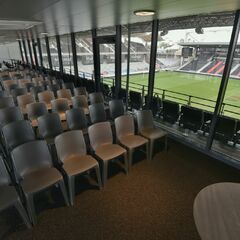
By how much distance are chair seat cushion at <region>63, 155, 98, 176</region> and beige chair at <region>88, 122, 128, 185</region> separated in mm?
189

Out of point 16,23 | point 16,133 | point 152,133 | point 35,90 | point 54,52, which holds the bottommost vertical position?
point 152,133

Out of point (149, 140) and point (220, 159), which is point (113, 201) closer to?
point (149, 140)

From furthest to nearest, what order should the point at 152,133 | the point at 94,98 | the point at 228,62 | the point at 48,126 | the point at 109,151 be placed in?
the point at 94,98 < the point at 152,133 < the point at 48,126 < the point at 228,62 < the point at 109,151

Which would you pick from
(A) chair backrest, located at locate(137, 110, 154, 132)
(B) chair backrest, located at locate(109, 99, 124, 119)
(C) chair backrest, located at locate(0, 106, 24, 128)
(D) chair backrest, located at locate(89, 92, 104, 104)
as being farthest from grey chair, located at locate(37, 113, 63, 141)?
(D) chair backrest, located at locate(89, 92, 104, 104)

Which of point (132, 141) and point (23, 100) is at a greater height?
point (23, 100)

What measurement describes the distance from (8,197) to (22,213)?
24cm

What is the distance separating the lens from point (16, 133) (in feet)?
9.53

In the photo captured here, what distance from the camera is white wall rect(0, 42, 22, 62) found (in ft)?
58.5

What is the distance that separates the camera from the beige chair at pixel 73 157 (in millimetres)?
2369

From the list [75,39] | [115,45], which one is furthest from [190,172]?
[75,39]

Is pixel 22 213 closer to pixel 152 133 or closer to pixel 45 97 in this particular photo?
pixel 152 133

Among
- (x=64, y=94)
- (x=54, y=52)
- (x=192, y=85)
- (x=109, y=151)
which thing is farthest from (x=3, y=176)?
(x=192, y=85)

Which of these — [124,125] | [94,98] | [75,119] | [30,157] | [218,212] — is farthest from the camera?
[94,98]

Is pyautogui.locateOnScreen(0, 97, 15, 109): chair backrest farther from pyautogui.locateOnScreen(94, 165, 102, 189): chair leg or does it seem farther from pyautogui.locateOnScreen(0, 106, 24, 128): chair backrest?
pyautogui.locateOnScreen(94, 165, 102, 189): chair leg
